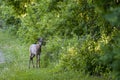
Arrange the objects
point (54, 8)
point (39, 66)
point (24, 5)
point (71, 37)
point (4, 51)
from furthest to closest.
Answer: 1. point (4, 51)
2. point (39, 66)
3. point (71, 37)
4. point (54, 8)
5. point (24, 5)

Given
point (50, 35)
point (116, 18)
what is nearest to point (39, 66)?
point (50, 35)

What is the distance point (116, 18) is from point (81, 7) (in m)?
10.1

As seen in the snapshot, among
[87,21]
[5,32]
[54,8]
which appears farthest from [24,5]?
[5,32]

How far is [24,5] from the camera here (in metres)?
12.9

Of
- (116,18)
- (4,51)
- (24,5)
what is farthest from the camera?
(4,51)

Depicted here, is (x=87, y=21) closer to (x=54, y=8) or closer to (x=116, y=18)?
(x=54, y=8)

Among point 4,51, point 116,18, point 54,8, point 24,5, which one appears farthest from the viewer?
point 4,51

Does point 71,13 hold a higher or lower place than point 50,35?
higher

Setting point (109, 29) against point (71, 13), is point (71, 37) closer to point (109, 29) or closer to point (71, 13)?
point (71, 13)

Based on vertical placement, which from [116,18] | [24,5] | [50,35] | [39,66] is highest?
[116,18]

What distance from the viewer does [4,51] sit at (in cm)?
2306

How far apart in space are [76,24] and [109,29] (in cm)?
193

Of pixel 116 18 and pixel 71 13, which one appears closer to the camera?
pixel 116 18

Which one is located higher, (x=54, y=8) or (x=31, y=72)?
(x=54, y=8)
